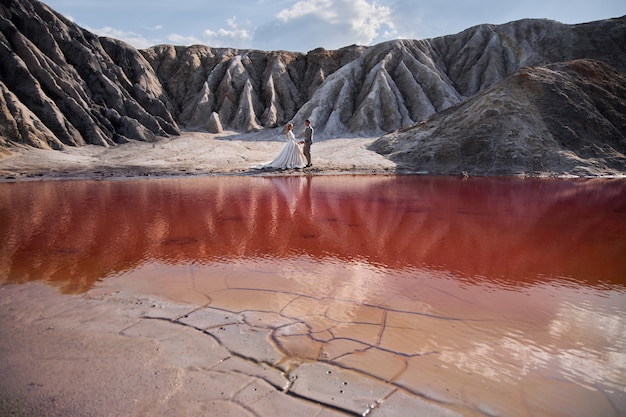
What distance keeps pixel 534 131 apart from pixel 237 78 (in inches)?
1104

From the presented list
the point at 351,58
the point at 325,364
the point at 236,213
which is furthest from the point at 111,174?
the point at 351,58

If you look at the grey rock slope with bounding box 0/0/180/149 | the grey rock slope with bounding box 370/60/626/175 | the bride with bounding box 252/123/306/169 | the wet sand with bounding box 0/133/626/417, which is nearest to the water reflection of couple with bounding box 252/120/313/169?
the bride with bounding box 252/123/306/169

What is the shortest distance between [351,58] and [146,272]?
1514 inches

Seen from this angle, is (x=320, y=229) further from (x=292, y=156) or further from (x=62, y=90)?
(x=62, y=90)

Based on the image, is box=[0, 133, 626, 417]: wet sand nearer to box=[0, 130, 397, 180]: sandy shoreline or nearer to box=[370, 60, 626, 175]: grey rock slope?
box=[0, 130, 397, 180]: sandy shoreline

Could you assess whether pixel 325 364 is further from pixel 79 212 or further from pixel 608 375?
pixel 79 212

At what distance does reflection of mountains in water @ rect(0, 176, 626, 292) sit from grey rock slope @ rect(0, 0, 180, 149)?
41.1 feet

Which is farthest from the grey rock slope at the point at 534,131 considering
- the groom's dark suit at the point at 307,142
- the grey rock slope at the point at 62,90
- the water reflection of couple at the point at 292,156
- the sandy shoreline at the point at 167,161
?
the grey rock slope at the point at 62,90

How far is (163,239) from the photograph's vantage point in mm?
6508

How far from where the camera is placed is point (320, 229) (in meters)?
7.32

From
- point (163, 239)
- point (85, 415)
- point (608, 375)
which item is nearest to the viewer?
point (85, 415)

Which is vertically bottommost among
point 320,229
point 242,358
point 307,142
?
point 242,358

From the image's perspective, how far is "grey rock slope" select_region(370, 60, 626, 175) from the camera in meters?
17.4

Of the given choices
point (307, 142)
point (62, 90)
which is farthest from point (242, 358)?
point (62, 90)
